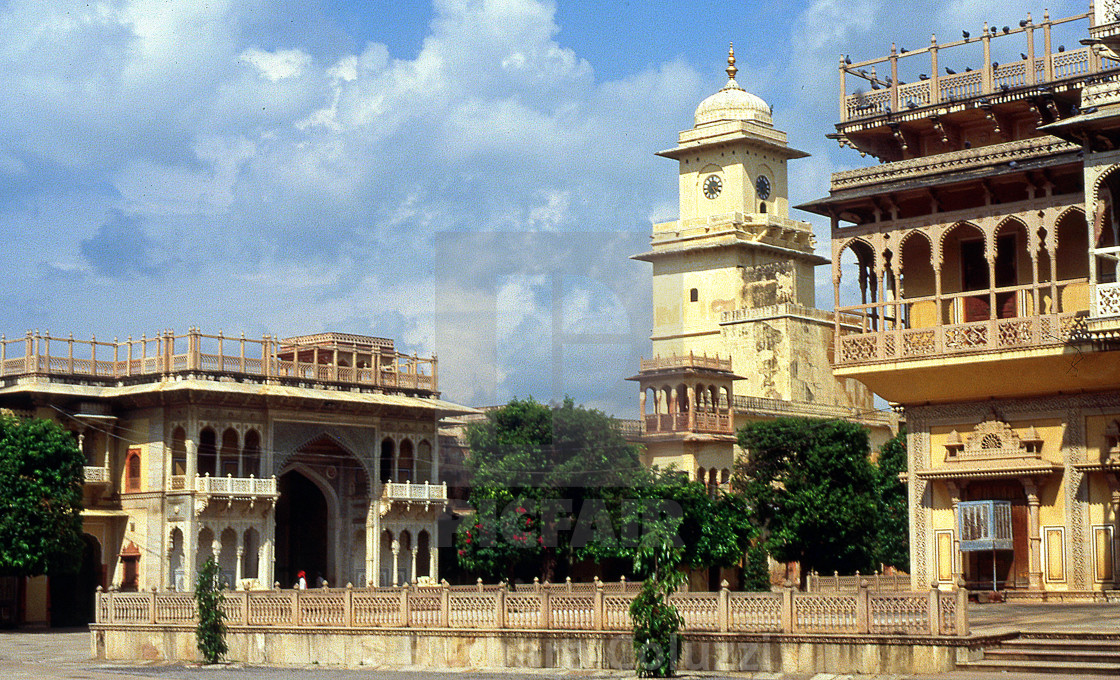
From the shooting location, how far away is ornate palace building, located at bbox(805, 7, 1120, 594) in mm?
26938

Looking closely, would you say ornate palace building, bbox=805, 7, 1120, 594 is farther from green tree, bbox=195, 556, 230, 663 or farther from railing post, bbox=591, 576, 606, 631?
green tree, bbox=195, 556, 230, 663

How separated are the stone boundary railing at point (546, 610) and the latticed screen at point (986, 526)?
7358mm

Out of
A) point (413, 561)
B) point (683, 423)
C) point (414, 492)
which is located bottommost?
point (413, 561)

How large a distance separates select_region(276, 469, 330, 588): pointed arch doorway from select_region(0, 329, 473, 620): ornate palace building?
0.06 metres

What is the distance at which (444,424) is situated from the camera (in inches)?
2274

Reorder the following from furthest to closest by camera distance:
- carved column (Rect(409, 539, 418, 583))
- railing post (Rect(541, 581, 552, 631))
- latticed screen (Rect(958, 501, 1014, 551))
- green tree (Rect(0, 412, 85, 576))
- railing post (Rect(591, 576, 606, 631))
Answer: carved column (Rect(409, 539, 418, 583)), green tree (Rect(0, 412, 85, 576)), latticed screen (Rect(958, 501, 1014, 551)), railing post (Rect(541, 581, 552, 631)), railing post (Rect(591, 576, 606, 631))

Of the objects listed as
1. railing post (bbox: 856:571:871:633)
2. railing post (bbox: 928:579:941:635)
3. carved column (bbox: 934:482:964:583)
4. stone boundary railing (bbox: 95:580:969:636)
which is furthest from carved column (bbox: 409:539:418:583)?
railing post (bbox: 928:579:941:635)

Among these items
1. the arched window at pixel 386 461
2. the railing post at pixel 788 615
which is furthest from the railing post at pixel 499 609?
the arched window at pixel 386 461

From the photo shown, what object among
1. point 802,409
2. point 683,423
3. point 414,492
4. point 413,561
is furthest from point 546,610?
point 802,409

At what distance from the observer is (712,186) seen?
228 ft

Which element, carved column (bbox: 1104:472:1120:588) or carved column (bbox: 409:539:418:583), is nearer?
carved column (bbox: 1104:472:1120:588)

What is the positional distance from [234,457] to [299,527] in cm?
550

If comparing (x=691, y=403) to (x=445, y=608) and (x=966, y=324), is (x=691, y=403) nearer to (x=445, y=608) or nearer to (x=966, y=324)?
(x=966, y=324)

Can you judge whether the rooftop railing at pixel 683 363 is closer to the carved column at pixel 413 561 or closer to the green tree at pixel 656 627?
the carved column at pixel 413 561
